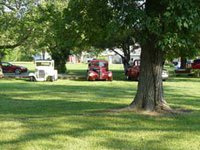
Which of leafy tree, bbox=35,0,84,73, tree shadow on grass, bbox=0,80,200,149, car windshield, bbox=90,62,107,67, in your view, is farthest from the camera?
car windshield, bbox=90,62,107,67

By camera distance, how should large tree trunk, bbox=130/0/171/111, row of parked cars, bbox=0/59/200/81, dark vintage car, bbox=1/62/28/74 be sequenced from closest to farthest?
large tree trunk, bbox=130/0/171/111, row of parked cars, bbox=0/59/200/81, dark vintage car, bbox=1/62/28/74

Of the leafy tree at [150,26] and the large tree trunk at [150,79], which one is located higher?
the leafy tree at [150,26]

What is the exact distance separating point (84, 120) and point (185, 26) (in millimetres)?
3452

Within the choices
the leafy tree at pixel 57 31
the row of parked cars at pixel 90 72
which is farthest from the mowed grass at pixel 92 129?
the row of parked cars at pixel 90 72

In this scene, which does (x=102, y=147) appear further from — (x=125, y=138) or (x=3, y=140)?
(x=3, y=140)

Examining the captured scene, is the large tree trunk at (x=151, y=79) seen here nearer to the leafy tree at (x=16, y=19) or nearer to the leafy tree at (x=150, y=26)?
the leafy tree at (x=150, y=26)

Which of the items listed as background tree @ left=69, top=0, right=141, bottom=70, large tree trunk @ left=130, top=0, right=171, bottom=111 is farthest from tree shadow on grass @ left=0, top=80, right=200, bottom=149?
background tree @ left=69, top=0, right=141, bottom=70

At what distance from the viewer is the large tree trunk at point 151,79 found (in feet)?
40.5

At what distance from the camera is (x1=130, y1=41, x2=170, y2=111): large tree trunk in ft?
40.5

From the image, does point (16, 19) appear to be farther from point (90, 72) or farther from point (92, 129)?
point (92, 129)

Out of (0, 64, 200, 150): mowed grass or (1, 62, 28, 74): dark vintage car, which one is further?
(1, 62, 28, 74): dark vintage car

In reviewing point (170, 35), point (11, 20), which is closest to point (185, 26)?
point (170, 35)

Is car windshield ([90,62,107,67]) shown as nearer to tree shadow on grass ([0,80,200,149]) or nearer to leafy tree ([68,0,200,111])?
tree shadow on grass ([0,80,200,149])

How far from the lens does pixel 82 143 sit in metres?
8.22
